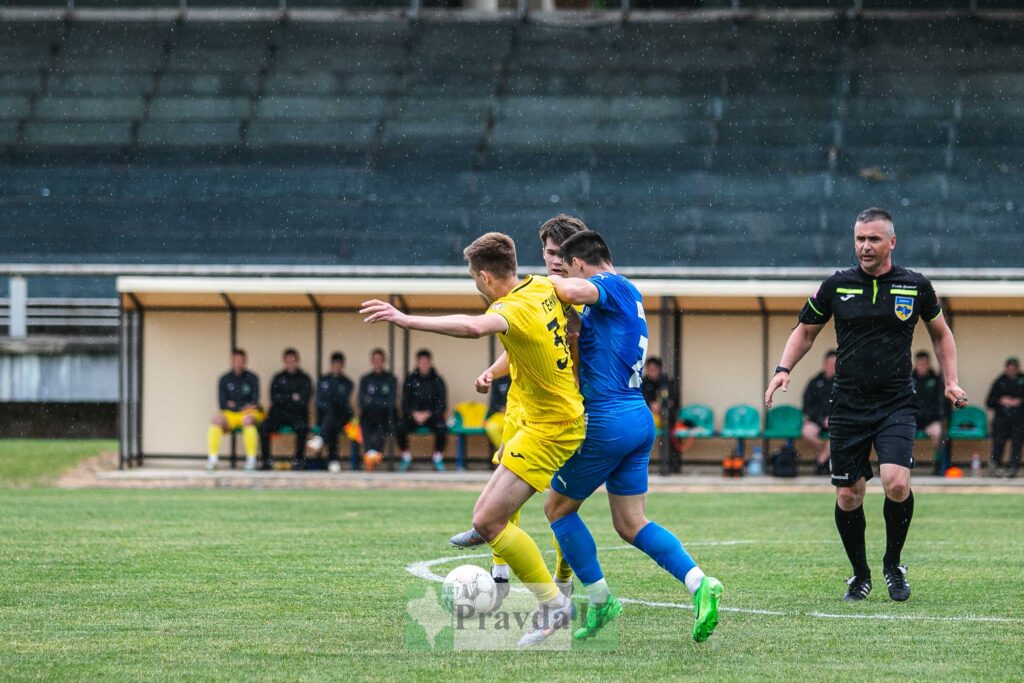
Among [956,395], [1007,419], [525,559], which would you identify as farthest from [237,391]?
[525,559]

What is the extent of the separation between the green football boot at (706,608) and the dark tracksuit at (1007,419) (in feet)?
46.6

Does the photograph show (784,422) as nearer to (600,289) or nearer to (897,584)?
(897,584)

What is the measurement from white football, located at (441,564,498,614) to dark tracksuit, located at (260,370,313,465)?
13024 millimetres

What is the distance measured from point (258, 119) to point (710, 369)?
13998 mm

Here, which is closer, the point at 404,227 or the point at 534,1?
the point at 404,227

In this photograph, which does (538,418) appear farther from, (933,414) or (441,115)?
(441,115)

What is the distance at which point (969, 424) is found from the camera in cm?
1959

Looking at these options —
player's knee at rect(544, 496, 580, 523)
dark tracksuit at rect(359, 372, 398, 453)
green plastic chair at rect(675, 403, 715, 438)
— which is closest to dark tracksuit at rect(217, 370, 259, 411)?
dark tracksuit at rect(359, 372, 398, 453)

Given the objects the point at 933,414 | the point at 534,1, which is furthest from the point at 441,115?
the point at 933,414

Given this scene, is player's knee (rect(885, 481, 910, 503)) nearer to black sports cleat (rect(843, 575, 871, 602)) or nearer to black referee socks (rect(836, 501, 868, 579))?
black referee socks (rect(836, 501, 868, 579))

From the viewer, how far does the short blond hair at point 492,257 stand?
20.2 ft

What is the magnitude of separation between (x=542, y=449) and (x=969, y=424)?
582 inches

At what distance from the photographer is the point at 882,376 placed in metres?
7.63

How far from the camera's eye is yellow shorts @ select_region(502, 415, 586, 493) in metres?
6.14
